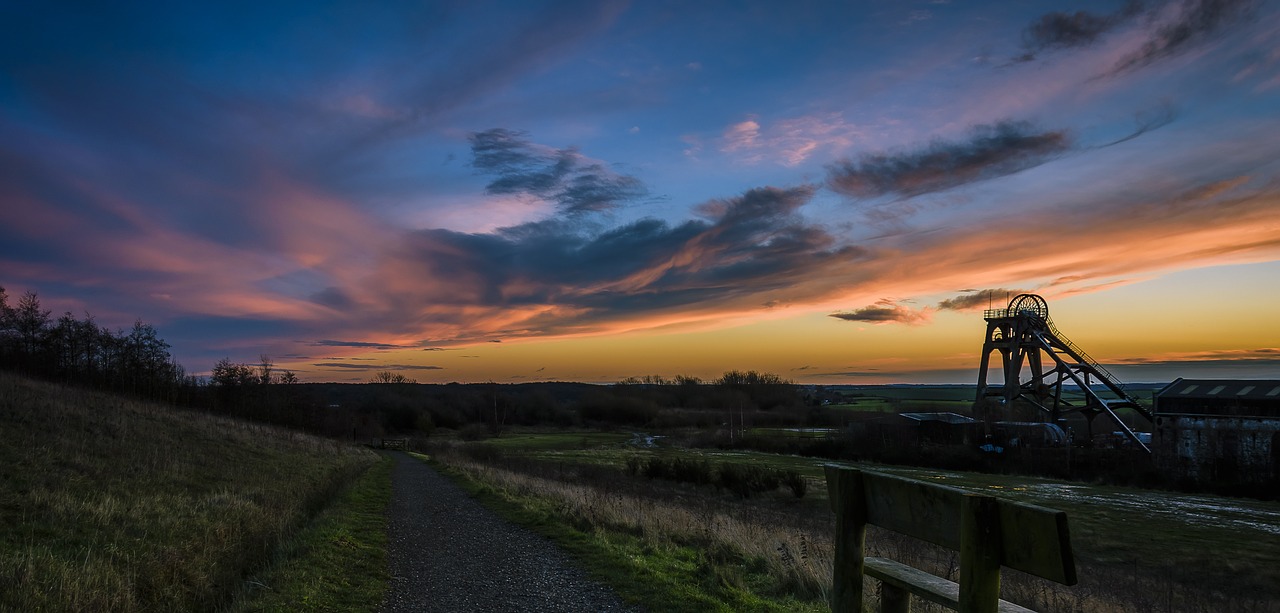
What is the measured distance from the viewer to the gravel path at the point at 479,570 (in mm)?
8602

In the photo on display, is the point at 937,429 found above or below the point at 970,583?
below

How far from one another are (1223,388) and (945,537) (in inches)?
2629

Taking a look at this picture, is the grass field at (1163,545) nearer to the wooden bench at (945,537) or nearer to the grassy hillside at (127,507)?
the wooden bench at (945,537)

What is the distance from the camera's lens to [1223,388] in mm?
52531

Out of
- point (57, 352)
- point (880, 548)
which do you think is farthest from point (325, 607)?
point (57, 352)

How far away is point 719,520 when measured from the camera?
57.0 feet

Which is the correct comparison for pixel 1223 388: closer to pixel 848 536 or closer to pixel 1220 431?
pixel 1220 431

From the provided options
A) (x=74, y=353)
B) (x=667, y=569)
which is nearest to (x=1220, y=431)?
(x=667, y=569)

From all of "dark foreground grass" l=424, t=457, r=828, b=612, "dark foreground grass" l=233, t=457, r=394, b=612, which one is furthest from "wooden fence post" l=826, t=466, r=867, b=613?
"dark foreground grass" l=233, t=457, r=394, b=612

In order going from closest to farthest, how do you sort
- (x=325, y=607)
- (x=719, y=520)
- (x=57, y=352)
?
1. (x=325, y=607)
2. (x=719, y=520)
3. (x=57, y=352)

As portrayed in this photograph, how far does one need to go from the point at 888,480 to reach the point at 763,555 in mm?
8285

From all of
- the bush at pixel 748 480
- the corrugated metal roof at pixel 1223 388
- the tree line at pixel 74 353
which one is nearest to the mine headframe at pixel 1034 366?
the corrugated metal roof at pixel 1223 388

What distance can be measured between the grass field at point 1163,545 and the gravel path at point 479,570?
6.36m

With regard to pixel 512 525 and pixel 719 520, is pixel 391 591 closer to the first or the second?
pixel 512 525
